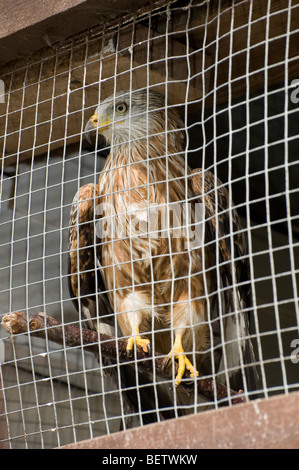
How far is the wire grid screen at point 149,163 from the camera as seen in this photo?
220cm

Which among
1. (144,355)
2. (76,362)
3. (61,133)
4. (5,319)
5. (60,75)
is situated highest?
(60,75)

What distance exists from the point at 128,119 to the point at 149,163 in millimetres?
268

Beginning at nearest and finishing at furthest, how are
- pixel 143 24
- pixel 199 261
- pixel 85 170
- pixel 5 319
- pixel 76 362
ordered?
pixel 5 319 < pixel 143 24 < pixel 199 261 < pixel 85 170 < pixel 76 362

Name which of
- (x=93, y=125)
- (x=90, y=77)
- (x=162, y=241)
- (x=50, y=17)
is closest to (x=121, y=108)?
(x=93, y=125)

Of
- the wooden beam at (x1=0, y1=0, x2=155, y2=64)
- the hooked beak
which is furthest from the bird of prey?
the wooden beam at (x1=0, y1=0, x2=155, y2=64)

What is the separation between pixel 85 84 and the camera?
114 inches

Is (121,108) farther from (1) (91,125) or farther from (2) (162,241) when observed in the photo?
(2) (162,241)

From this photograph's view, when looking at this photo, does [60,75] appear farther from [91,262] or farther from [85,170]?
[85,170]

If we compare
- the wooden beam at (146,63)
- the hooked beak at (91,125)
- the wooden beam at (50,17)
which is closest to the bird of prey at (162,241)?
the hooked beak at (91,125)

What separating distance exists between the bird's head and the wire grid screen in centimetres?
2

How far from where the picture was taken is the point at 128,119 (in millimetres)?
3281

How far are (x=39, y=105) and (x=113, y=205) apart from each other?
0.55 metres

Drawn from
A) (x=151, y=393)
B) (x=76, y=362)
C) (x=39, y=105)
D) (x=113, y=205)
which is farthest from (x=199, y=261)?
(x=76, y=362)

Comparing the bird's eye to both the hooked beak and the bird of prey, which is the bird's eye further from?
the hooked beak
